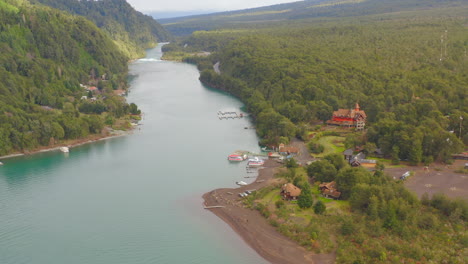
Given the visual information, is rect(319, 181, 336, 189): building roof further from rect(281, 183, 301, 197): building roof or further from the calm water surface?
the calm water surface

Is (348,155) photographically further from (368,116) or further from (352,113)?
(368,116)

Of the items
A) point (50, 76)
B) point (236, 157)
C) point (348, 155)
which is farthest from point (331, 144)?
point (50, 76)

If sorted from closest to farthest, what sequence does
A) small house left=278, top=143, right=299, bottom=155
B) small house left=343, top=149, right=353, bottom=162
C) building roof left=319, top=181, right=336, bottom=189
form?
1. building roof left=319, top=181, right=336, bottom=189
2. small house left=343, top=149, right=353, bottom=162
3. small house left=278, top=143, right=299, bottom=155

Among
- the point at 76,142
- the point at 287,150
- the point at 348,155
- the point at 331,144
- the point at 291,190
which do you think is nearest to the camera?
the point at 291,190

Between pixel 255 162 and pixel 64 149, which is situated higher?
pixel 64 149

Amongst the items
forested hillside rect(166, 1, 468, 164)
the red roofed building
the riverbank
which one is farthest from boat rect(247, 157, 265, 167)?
the riverbank

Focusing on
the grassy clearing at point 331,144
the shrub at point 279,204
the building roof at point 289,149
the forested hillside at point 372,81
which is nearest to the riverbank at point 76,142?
the forested hillside at point 372,81
